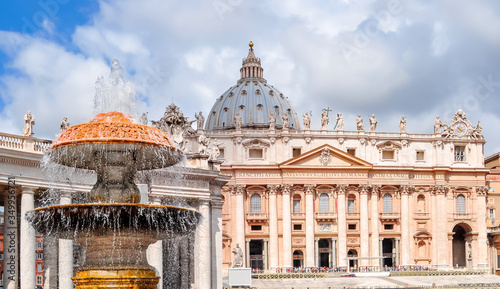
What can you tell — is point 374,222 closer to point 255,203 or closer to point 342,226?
point 342,226

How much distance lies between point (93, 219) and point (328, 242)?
7200 cm

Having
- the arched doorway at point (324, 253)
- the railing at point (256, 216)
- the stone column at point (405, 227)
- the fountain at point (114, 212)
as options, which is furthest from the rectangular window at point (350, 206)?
the fountain at point (114, 212)

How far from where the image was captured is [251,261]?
87.5 m

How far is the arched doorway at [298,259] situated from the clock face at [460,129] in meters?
23.3

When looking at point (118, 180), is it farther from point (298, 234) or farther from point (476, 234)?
point (476, 234)

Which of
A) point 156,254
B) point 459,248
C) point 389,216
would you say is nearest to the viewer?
point 156,254

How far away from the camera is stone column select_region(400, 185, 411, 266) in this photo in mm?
87812

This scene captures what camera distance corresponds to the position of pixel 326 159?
86.7 meters

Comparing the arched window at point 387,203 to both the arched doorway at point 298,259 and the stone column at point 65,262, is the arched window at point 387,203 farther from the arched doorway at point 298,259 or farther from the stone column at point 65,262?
the stone column at point 65,262

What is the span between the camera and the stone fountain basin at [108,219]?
58.9 ft

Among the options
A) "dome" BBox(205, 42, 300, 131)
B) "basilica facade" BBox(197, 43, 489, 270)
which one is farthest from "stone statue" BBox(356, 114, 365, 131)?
"dome" BBox(205, 42, 300, 131)

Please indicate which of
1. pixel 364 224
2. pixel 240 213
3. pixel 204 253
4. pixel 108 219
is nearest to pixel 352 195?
pixel 364 224

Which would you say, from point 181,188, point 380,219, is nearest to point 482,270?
point 380,219

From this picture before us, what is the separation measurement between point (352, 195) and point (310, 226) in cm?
608
